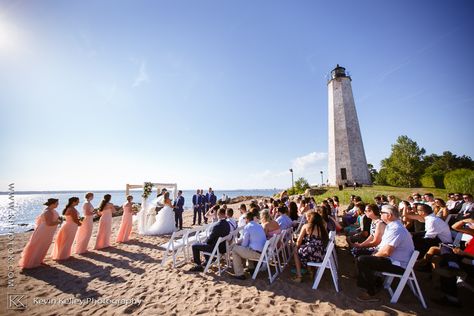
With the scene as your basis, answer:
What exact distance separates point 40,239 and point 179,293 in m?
4.55

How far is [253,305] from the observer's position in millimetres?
3691

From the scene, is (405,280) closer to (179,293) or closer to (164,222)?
(179,293)

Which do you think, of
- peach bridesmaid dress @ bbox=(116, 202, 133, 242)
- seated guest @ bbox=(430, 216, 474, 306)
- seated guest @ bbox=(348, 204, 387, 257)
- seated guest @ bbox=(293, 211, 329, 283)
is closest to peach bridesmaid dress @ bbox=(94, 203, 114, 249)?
peach bridesmaid dress @ bbox=(116, 202, 133, 242)

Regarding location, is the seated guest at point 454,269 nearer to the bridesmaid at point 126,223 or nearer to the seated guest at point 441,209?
Result: the seated guest at point 441,209

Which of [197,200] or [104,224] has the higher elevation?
[197,200]

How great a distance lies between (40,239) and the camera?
5848mm

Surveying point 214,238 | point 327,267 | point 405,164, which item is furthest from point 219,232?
point 405,164

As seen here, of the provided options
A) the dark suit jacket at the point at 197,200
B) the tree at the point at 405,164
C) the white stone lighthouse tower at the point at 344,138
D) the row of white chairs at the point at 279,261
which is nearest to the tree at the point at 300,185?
the white stone lighthouse tower at the point at 344,138

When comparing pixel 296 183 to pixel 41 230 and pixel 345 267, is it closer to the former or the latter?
pixel 345 267

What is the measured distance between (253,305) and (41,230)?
240 inches

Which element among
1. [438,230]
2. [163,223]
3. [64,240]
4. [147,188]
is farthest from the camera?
[147,188]

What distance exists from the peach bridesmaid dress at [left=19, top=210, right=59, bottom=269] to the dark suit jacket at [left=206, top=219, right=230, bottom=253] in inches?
180

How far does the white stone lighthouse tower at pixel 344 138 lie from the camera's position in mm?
26516

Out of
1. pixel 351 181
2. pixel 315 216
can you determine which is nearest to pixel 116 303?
pixel 315 216
